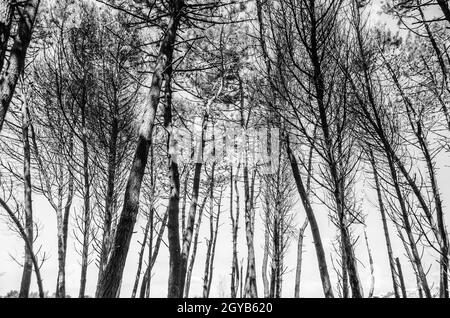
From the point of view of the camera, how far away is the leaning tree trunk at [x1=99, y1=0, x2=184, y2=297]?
3.04 meters

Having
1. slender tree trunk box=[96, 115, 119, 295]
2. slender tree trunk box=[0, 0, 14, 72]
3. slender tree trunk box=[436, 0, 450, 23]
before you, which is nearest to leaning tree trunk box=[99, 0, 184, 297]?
slender tree trunk box=[0, 0, 14, 72]

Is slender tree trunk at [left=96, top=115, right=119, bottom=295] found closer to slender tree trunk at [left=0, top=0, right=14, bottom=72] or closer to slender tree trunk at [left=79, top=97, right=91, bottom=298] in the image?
slender tree trunk at [left=79, top=97, right=91, bottom=298]

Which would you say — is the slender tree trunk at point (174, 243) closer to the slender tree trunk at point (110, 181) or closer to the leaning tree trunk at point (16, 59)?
the leaning tree trunk at point (16, 59)

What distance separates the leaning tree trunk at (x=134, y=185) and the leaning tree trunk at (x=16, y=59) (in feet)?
5.00

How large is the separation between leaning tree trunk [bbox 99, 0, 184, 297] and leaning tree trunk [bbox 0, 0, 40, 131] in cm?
152

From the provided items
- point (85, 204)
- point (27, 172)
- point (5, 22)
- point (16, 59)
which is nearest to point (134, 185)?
point (27, 172)

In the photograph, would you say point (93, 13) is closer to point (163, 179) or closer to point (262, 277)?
point (163, 179)

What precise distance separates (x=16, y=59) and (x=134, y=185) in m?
2.12

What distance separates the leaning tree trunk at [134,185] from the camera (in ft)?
9.97

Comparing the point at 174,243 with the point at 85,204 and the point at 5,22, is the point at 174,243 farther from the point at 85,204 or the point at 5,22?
the point at 5,22

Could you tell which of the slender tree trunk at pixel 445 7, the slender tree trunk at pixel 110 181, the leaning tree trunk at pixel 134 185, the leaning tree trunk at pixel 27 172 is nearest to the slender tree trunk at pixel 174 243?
the leaning tree trunk at pixel 134 185

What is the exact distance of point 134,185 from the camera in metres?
3.49

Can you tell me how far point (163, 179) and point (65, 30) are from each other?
231 inches
